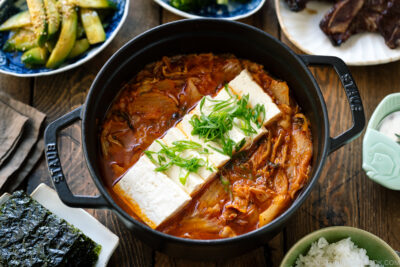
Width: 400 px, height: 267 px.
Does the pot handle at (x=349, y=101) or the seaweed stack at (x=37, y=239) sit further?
the seaweed stack at (x=37, y=239)

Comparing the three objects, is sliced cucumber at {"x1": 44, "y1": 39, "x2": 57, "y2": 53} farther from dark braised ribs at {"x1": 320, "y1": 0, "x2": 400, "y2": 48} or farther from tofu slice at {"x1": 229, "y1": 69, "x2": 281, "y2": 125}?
dark braised ribs at {"x1": 320, "y1": 0, "x2": 400, "y2": 48}

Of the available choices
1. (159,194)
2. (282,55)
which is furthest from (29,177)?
(282,55)

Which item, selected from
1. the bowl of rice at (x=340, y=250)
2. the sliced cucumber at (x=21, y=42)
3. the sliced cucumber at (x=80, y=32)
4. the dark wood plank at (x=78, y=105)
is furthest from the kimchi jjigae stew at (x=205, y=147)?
the sliced cucumber at (x=21, y=42)

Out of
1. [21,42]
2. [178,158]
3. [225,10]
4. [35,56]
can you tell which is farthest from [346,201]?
[21,42]

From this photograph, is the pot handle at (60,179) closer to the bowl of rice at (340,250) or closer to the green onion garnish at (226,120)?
the green onion garnish at (226,120)

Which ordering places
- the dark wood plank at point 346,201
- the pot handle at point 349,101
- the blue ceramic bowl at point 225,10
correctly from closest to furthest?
the pot handle at point 349,101, the dark wood plank at point 346,201, the blue ceramic bowl at point 225,10

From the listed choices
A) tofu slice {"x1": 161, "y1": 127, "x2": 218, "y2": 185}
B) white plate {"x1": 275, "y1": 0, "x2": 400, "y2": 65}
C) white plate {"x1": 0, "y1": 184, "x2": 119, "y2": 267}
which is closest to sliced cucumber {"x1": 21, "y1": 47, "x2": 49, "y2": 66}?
white plate {"x1": 0, "y1": 184, "x2": 119, "y2": 267}

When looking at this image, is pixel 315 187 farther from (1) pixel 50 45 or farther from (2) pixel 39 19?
(2) pixel 39 19
